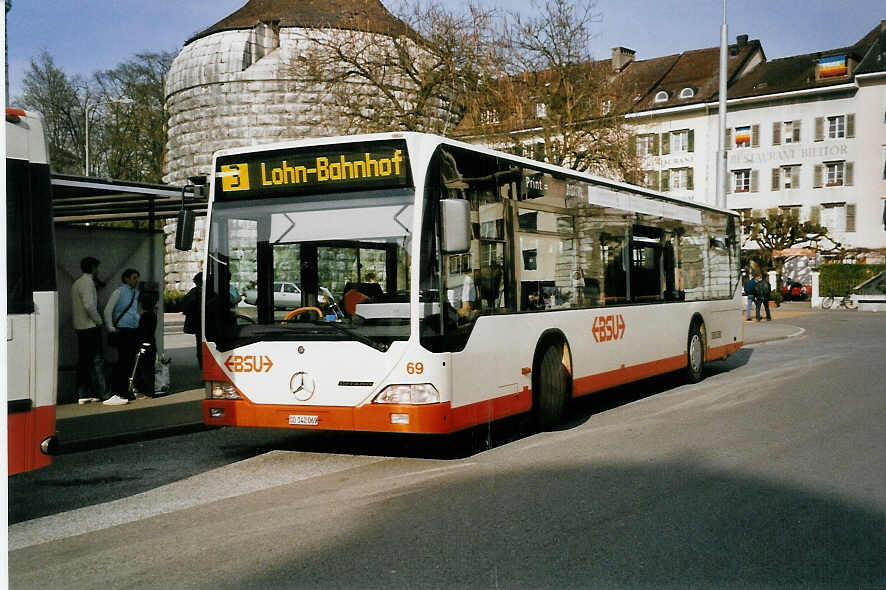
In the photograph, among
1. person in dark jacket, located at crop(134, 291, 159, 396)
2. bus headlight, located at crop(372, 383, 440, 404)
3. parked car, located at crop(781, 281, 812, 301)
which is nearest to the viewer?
bus headlight, located at crop(372, 383, 440, 404)

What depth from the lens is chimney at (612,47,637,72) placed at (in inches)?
3191

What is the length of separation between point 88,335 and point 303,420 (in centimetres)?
567

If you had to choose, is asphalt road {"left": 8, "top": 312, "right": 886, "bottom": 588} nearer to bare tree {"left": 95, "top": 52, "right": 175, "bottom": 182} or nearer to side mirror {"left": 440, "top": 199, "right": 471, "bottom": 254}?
side mirror {"left": 440, "top": 199, "right": 471, "bottom": 254}

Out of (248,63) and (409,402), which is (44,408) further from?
(248,63)

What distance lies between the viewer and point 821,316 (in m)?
42.4

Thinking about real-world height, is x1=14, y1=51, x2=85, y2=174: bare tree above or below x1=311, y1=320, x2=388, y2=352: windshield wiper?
above

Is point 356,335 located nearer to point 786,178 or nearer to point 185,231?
point 185,231

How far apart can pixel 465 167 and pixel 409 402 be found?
7.39ft

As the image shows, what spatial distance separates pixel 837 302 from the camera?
5119 centimetres

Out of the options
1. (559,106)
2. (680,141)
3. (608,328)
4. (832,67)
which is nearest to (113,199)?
(608,328)

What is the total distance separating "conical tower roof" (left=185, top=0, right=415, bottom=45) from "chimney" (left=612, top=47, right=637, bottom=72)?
1418 inches

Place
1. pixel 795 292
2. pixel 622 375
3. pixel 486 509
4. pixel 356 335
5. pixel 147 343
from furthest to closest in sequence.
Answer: pixel 795 292 < pixel 147 343 < pixel 622 375 < pixel 356 335 < pixel 486 509

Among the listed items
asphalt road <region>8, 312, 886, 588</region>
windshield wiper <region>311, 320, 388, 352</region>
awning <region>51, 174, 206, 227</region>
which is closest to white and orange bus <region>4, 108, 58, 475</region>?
asphalt road <region>8, 312, 886, 588</region>

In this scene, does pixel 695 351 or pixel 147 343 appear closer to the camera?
pixel 147 343
